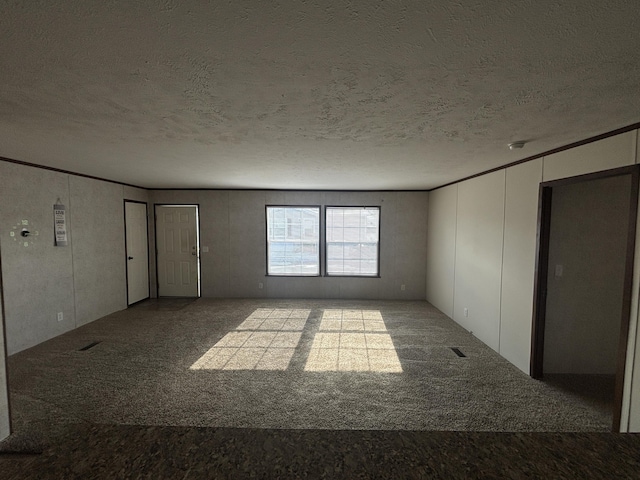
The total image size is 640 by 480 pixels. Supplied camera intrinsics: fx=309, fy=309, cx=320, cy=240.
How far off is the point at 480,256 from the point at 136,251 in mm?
6050

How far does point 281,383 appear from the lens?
9.82ft

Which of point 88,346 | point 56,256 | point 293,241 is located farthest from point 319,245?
point 56,256

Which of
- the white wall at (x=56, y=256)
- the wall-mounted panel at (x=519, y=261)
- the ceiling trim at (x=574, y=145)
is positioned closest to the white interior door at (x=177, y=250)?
the white wall at (x=56, y=256)

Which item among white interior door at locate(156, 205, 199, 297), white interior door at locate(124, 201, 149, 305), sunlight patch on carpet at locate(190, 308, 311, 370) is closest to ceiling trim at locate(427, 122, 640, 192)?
sunlight patch on carpet at locate(190, 308, 311, 370)

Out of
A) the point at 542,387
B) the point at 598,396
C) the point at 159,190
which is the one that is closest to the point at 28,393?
the point at 159,190

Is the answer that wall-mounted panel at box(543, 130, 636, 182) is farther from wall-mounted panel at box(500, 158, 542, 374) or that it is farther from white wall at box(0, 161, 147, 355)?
white wall at box(0, 161, 147, 355)

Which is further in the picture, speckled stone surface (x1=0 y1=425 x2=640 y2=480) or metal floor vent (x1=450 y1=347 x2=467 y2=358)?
metal floor vent (x1=450 y1=347 x2=467 y2=358)

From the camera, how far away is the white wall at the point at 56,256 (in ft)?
11.8

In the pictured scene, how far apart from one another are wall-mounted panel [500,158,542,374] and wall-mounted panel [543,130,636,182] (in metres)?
0.19

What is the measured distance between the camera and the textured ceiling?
106 cm

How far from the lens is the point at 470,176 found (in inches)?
176

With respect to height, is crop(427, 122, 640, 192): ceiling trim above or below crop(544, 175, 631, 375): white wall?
above

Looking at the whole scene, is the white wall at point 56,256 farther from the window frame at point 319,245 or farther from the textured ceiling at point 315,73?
the window frame at point 319,245

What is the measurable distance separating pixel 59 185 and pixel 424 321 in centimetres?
564
